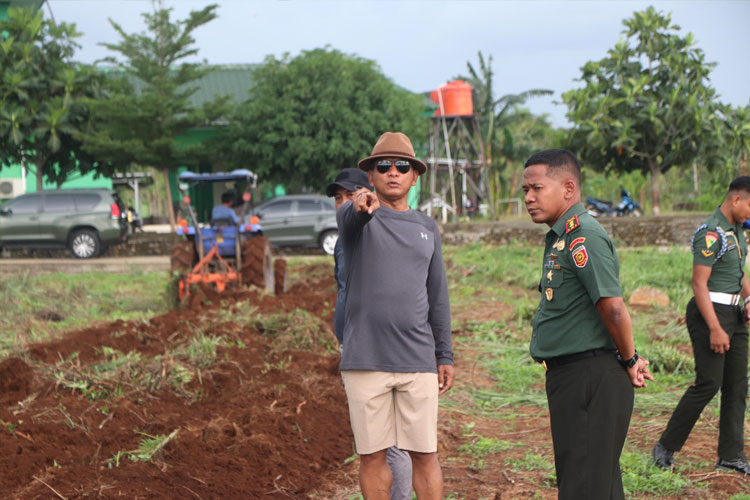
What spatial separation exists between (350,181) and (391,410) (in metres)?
1.33

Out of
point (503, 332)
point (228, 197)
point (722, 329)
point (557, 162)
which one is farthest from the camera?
point (228, 197)

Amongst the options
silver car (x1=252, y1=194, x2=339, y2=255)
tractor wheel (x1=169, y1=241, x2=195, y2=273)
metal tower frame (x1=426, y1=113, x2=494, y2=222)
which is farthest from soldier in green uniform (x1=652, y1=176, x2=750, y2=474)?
metal tower frame (x1=426, y1=113, x2=494, y2=222)

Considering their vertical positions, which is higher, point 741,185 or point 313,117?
point 313,117

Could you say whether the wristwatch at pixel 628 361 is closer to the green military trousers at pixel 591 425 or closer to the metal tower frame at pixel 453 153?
the green military trousers at pixel 591 425

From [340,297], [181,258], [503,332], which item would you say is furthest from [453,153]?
[340,297]

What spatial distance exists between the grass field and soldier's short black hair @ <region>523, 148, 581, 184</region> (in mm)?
1994

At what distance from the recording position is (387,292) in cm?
327

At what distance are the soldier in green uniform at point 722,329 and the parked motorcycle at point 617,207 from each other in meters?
→ 22.4

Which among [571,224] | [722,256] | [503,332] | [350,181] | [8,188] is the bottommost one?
[503,332]

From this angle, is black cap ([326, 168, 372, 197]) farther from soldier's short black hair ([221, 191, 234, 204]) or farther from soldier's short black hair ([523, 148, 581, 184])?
soldier's short black hair ([221, 191, 234, 204])

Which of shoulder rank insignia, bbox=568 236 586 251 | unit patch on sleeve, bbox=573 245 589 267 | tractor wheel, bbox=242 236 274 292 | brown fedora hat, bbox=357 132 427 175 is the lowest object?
tractor wheel, bbox=242 236 274 292

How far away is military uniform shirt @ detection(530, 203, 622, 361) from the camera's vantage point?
292cm

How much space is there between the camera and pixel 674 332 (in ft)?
27.6

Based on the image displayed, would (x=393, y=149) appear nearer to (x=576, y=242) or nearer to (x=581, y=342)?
(x=576, y=242)
